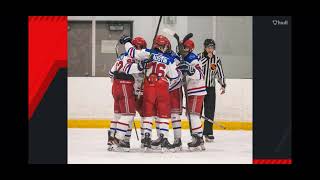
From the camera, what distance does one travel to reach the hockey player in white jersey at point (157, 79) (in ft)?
23.7

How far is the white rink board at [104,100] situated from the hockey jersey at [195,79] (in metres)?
2.87

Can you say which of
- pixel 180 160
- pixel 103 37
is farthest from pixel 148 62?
pixel 103 37

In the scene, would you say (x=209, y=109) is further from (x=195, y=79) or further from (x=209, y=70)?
(x=195, y=79)

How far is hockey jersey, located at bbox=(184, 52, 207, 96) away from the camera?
750 centimetres

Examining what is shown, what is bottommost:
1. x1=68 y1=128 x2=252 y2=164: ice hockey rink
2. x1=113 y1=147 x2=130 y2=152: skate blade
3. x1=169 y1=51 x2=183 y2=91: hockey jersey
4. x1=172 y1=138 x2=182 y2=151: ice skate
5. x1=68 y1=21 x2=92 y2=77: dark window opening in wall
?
x1=68 y1=128 x2=252 y2=164: ice hockey rink

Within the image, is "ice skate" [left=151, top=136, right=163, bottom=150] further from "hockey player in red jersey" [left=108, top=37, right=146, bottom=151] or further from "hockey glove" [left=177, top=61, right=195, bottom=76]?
"hockey glove" [left=177, top=61, right=195, bottom=76]

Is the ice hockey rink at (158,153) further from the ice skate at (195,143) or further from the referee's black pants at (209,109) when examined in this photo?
the referee's black pants at (209,109)

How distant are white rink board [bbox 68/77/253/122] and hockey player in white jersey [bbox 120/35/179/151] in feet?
10.6

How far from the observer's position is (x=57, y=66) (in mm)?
5621

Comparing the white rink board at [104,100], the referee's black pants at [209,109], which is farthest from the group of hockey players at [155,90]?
the white rink board at [104,100]

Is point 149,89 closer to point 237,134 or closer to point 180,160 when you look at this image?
point 180,160

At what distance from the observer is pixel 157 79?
23.7 ft

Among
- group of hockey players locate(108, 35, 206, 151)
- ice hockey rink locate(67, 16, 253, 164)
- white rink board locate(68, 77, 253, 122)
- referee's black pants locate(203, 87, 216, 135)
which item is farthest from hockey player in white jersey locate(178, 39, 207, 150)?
white rink board locate(68, 77, 253, 122)

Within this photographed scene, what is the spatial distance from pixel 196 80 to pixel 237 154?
2.85 feet
